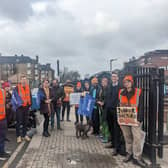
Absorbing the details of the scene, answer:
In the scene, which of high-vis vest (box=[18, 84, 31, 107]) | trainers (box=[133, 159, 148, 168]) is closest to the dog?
high-vis vest (box=[18, 84, 31, 107])

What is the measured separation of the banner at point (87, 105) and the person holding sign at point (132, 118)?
2530 millimetres

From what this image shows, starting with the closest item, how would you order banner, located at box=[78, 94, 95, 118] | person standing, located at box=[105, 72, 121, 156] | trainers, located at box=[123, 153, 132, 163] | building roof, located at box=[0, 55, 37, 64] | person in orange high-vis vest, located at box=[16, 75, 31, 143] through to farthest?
trainers, located at box=[123, 153, 132, 163] < person standing, located at box=[105, 72, 121, 156] < person in orange high-vis vest, located at box=[16, 75, 31, 143] < banner, located at box=[78, 94, 95, 118] < building roof, located at box=[0, 55, 37, 64]

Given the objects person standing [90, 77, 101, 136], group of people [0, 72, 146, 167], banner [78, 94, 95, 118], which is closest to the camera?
group of people [0, 72, 146, 167]

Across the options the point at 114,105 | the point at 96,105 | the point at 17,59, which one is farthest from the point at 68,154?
the point at 17,59

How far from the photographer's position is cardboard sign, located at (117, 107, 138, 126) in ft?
17.9

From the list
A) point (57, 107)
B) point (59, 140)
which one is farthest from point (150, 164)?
point (57, 107)

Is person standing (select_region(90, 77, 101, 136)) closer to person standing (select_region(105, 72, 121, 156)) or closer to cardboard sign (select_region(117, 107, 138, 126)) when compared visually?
person standing (select_region(105, 72, 121, 156))

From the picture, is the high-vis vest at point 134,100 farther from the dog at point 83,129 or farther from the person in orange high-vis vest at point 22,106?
the person in orange high-vis vest at point 22,106

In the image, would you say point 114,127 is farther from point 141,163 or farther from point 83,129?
point 83,129

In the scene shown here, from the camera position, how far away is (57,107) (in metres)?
9.80

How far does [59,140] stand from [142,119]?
3.18m

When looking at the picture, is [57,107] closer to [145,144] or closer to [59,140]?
[59,140]

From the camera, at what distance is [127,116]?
5.60 meters

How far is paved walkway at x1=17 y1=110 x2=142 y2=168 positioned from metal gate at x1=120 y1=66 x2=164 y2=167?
0.59 meters
